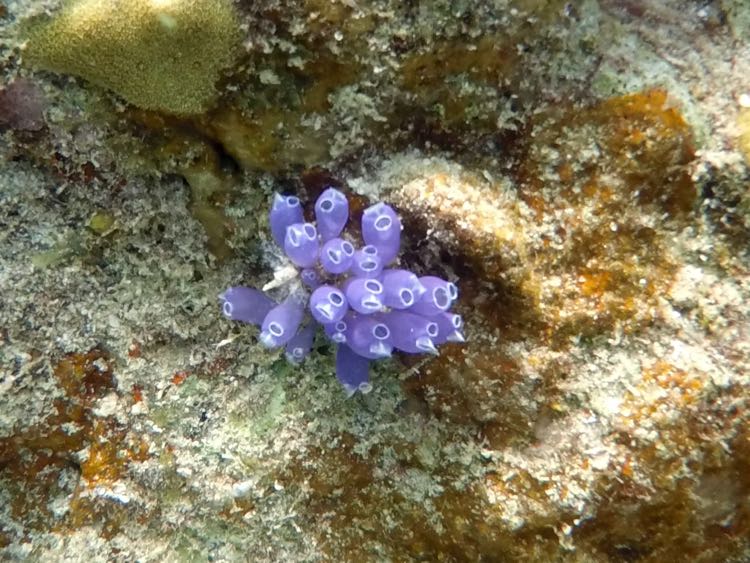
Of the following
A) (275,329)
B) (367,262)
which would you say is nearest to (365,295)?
(367,262)

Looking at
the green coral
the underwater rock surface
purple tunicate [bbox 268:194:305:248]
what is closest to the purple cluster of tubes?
purple tunicate [bbox 268:194:305:248]

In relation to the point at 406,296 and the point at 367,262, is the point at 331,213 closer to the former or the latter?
the point at 367,262

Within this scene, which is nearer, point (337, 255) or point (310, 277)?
point (337, 255)

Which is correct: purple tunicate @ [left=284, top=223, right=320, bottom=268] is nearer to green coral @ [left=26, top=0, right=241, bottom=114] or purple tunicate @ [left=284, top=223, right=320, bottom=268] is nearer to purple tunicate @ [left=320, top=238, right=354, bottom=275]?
purple tunicate @ [left=320, top=238, right=354, bottom=275]

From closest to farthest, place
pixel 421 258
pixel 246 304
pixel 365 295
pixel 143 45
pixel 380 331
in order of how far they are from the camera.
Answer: pixel 143 45
pixel 365 295
pixel 380 331
pixel 421 258
pixel 246 304

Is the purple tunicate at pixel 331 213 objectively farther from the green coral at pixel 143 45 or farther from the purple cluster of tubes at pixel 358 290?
the green coral at pixel 143 45

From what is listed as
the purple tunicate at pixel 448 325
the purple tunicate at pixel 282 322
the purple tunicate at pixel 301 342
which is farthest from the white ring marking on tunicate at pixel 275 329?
the purple tunicate at pixel 448 325

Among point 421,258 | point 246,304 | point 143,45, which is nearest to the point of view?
point 143,45
